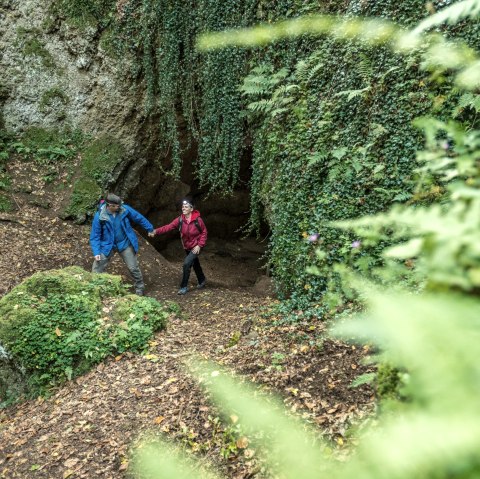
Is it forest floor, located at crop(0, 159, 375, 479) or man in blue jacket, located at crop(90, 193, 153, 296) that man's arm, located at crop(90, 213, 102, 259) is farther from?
forest floor, located at crop(0, 159, 375, 479)

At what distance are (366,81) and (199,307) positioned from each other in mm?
4305

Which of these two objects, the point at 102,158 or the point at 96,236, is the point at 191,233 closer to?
the point at 96,236

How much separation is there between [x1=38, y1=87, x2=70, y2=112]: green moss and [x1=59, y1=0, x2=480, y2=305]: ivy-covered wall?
Answer: 5.11 ft

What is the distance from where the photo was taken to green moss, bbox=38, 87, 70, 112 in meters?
9.98

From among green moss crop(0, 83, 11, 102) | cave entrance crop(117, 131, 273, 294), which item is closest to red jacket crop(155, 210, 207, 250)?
cave entrance crop(117, 131, 273, 294)

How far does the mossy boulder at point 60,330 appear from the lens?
5.62 meters

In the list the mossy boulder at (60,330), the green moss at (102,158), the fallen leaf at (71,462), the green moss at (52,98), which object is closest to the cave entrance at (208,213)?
the green moss at (102,158)

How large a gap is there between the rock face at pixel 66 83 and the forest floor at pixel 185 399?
5.00 m

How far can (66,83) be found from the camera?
997 centimetres

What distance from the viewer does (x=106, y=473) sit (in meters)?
4.05

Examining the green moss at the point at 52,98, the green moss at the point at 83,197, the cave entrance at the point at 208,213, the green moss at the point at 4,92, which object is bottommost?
the cave entrance at the point at 208,213

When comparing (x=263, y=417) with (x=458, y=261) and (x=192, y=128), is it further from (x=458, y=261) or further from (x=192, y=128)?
(x=192, y=128)

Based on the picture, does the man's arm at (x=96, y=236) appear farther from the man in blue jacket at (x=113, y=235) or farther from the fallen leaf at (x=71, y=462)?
the fallen leaf at (x=71, y=462)

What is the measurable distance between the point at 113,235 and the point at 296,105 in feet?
12.7
